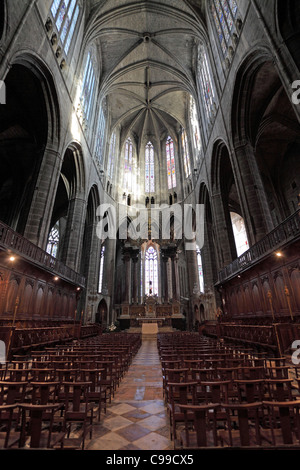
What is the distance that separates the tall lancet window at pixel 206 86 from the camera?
61.9 feet

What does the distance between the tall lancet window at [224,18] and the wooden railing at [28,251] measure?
661 inches

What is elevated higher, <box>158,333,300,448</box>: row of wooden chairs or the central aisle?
<box>158,333,300,448</box>: row of wooden chairs

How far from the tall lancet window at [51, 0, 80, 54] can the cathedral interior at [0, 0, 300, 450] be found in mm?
139

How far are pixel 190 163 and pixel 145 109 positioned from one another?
11741 millimetres

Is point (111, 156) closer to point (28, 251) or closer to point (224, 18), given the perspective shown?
point (224, 18)

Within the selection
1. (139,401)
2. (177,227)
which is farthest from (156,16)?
(139,401)

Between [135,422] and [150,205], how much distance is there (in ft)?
98.2

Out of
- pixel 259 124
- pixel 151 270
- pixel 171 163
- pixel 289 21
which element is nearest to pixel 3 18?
pixel 289 21

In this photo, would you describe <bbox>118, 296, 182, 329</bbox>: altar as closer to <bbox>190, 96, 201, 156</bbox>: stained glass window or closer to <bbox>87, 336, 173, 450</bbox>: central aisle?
<bbox>190, 96, 201, 156</bbox>: stained glass window

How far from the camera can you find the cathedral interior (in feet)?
12.2

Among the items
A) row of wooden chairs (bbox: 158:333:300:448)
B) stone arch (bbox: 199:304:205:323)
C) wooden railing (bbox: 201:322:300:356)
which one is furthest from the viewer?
stone arch (bbox: 199:304:205:323)

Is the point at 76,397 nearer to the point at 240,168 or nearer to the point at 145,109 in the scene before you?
the point at 240,168

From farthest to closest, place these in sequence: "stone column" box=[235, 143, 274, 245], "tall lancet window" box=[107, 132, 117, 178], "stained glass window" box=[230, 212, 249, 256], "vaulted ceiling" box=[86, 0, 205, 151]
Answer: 1. "stained glass window" box=[230, 212, 249, 256]
2. "tall lancet window" box=[107, 132, 117, 178]
3. "vaulted ceiling" box=[86, 0, 205, 151]
4. "stone column" box=[235, 143, 274, 245]

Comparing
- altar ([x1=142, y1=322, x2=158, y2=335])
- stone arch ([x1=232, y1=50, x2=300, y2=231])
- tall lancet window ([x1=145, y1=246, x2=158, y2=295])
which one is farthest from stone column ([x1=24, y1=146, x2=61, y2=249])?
tall lancet window ([x1=145, y1=246, x2=158, y2=295])
